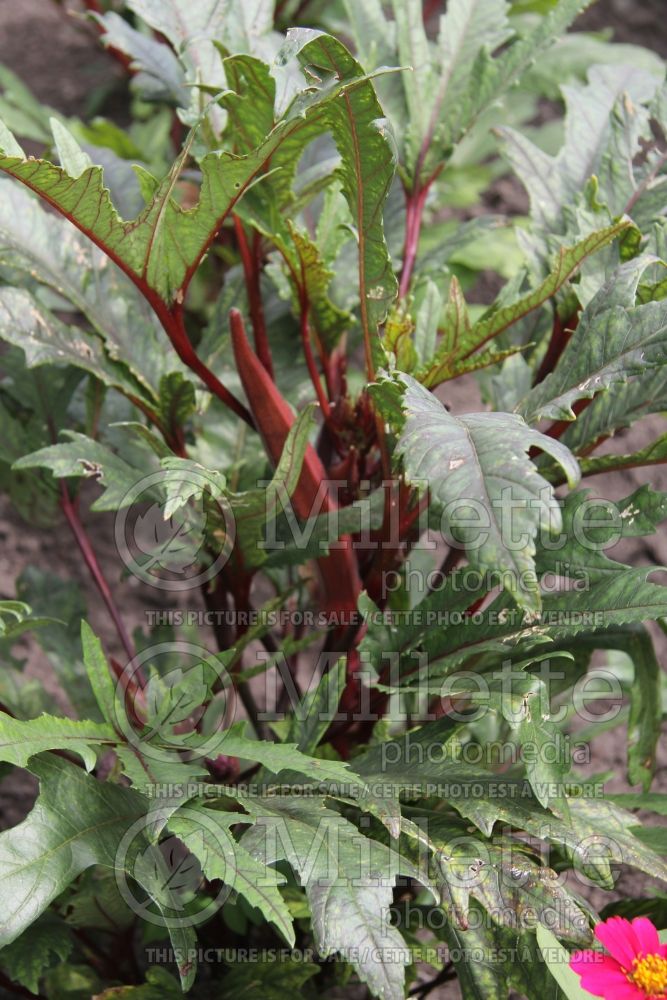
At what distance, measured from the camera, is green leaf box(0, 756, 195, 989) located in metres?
0.77

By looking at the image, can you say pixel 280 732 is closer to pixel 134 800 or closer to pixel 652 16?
pixel 134 800

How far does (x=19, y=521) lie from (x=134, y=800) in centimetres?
82

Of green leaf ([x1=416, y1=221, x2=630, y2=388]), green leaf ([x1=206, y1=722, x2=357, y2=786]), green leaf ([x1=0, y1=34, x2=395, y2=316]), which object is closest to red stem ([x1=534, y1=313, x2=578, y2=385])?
green leaf ([x1=416, y1=221, x2=630, y2=388])

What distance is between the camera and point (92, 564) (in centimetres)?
115

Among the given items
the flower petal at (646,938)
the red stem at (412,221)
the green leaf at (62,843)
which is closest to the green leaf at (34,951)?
the green leaf at (62,843)

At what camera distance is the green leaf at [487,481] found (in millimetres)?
684

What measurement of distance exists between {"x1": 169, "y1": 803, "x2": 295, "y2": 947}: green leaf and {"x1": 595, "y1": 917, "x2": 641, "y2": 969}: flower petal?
217 mm

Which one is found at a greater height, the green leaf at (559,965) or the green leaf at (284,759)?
the green leaf at (284,759)

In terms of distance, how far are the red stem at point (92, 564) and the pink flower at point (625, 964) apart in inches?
22.8

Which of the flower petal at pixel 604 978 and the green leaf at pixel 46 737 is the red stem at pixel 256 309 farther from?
the flower petal at pixel 604 978

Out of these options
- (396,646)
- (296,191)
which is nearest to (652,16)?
(296,191)

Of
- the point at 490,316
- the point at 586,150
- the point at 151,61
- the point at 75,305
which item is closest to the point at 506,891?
the point at 490,316

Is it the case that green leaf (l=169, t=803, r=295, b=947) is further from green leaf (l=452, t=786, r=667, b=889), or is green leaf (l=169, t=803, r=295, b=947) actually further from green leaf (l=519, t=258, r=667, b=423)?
green leaf (l=519, t=258, r=667, b=423)

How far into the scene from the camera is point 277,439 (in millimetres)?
1016
